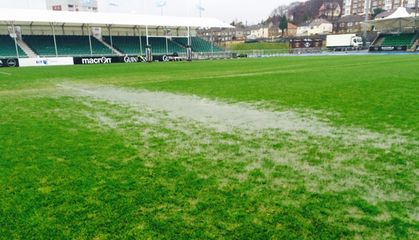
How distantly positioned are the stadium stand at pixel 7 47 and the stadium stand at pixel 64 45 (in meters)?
1.70

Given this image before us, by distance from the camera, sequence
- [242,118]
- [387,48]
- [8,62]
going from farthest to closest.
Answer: [387,48] → [8,62] → [242,118]

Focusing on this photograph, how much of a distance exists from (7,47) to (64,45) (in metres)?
6.82

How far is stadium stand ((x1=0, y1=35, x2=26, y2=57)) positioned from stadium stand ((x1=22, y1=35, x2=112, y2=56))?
5.58ft

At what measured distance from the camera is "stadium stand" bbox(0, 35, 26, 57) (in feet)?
133

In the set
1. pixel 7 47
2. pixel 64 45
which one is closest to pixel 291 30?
pixel 64 45

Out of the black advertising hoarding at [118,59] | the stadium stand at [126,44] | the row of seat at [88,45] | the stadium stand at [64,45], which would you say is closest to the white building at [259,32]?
the row of seat at [88,45]

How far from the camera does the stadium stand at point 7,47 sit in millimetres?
40594

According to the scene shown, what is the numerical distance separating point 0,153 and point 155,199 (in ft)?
10.1

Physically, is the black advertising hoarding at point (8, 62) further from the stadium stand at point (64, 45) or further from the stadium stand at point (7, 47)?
the stadium stand at point (64, 45)

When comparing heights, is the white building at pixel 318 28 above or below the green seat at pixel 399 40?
above

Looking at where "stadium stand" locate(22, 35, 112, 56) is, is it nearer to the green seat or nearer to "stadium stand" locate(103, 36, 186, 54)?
"stadium stand" locate(103, 36, 186, 54)

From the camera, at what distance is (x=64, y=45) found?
46031 mm

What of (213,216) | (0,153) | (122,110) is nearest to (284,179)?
(213,216)

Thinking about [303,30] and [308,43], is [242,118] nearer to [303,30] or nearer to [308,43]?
[308,43]
